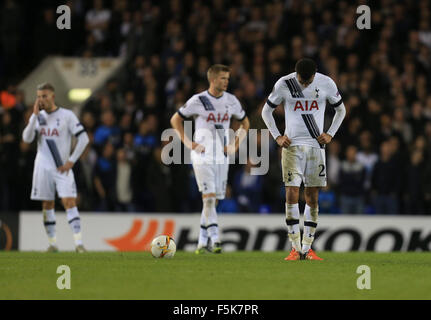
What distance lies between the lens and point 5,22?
23750 millimetres

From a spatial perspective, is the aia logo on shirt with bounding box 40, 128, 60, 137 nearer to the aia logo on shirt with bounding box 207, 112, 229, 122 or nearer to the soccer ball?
the aia logo on shirt with bounding box 207, 112, 229, 122

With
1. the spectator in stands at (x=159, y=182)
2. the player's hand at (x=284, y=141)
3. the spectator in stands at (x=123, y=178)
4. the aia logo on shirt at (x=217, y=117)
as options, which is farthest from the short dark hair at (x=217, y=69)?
the spectator in stands at (x=123, y=178)

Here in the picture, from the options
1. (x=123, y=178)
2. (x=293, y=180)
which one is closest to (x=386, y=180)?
(x=123, y=178)

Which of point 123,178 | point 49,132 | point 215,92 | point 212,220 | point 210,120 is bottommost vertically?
point 212,220

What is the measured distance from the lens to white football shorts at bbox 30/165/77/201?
14852 millimetres

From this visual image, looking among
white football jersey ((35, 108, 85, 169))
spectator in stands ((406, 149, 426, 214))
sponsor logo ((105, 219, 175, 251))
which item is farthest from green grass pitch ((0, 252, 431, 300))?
spectator in stands ((406, 149, 426, 214))

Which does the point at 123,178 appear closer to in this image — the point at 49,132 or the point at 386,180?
the point at 49,132

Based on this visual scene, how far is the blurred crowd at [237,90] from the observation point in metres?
18.9

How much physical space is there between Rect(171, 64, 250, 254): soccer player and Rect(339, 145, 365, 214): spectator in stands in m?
5.04

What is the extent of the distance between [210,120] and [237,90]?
20.3ft

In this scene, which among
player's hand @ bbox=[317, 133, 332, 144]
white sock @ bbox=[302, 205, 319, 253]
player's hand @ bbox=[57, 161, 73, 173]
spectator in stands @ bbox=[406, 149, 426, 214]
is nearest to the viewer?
player's hand @ bbox=[317, 133, 332, 144]

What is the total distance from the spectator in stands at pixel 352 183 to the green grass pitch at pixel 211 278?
19.3ft

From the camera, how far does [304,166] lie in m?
12.0
